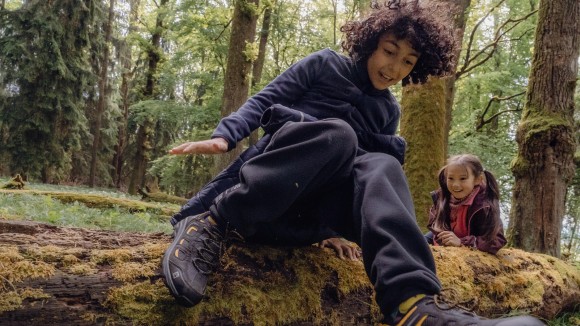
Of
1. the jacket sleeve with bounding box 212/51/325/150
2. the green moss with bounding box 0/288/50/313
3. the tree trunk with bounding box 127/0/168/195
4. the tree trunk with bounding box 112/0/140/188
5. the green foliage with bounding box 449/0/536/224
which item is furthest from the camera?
the tree trunk with bounding box 112/0/140/188

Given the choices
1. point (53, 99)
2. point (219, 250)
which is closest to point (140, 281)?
point (219, 250)

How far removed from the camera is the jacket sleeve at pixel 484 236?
333 cm

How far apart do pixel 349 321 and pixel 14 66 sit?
1692cm

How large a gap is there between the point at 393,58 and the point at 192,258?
143 cm

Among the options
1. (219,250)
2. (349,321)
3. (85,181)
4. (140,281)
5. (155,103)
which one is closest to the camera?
(140,281)

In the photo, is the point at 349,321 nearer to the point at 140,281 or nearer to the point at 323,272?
the point at 323,272

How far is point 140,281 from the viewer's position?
1724 mm

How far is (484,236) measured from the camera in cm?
339

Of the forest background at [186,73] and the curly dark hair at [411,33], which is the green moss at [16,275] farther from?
the forest background at [186,73]

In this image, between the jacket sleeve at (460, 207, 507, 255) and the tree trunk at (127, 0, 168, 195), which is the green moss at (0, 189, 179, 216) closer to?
the jacket sleeve at (460, 207, 507, 255)

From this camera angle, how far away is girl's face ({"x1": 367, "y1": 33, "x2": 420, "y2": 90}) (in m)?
2.34

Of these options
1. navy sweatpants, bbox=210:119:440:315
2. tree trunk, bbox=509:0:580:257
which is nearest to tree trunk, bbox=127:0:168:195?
tree trunk, bbox=509:0:580:257

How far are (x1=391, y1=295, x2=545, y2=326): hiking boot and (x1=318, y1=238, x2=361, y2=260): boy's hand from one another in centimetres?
87

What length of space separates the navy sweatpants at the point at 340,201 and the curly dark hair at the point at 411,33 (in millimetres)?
716
